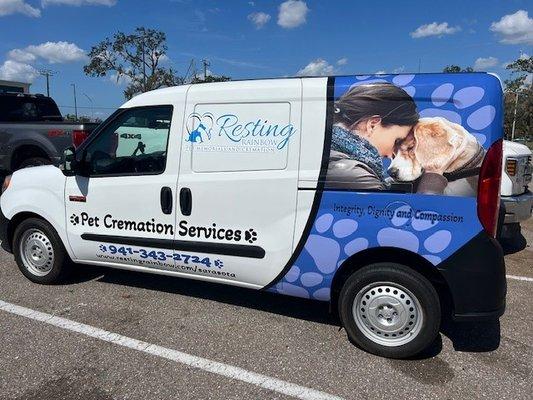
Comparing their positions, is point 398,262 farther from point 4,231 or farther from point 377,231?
point 4,231

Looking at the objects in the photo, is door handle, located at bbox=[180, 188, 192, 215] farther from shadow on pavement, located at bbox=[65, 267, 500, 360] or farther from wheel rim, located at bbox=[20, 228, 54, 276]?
wheel rim, located at bbox=[20, 228, 54, 276]

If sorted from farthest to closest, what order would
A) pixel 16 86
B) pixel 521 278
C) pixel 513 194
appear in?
pixel 16 86 → pixel 513 194 → pixel 521 278

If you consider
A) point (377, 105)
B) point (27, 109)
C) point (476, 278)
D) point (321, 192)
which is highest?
point (27, 109)

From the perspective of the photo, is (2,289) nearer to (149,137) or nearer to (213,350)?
(149,137)

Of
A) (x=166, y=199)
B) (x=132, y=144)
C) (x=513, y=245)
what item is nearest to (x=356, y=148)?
(x=166, y=199)

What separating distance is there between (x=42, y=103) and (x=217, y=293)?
25.8ft

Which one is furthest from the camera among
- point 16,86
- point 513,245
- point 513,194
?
point 16,86

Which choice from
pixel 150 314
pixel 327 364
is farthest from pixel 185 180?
pixel 327 364

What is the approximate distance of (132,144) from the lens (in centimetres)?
421

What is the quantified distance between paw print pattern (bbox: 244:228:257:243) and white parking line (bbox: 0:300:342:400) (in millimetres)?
941

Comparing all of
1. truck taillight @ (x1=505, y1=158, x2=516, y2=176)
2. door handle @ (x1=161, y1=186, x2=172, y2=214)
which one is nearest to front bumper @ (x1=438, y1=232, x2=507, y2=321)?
door handle @ (x1=161, y1=186, x2=172, y2=214)

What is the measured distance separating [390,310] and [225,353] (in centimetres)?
124

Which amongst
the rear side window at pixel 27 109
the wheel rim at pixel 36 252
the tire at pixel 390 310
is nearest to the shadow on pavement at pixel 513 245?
the tire at pixel 390 310

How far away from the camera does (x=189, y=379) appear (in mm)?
3135
